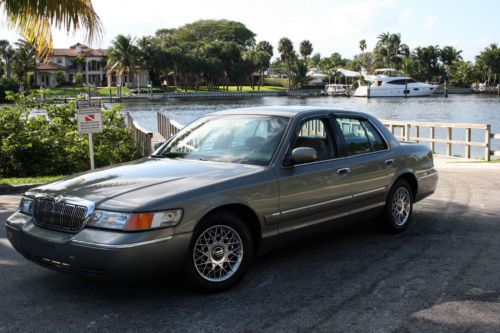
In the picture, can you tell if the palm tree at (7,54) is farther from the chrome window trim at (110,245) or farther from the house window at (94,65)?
the chrome window trim at (110,245)

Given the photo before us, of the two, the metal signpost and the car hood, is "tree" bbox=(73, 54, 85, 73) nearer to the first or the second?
the metal signpost

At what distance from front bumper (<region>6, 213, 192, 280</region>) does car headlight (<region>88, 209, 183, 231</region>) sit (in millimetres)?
47

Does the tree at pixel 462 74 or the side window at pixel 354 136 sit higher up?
the tree at pixel 462 74

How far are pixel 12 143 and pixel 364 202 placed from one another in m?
9.74

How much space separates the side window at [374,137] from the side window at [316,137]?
2.69 feet

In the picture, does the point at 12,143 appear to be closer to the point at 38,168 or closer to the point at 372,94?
the point at 38,168

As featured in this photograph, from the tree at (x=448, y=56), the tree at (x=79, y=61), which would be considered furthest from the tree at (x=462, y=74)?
the tree at (x=79, y=61)

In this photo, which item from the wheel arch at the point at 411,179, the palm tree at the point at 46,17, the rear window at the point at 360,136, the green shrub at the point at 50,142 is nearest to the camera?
the rear window at the point at 360,136

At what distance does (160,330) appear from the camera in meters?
4.28

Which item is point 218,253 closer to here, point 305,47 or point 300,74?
point 300,74

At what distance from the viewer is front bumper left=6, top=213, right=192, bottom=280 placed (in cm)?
443

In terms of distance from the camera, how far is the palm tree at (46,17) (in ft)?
31.4

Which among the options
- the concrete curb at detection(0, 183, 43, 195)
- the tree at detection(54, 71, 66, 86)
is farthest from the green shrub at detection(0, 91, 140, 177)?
the tree at detection(54, 71, 66, 86)

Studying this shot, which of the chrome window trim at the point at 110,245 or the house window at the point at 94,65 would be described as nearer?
the chrome window trim at the point at 110,245
